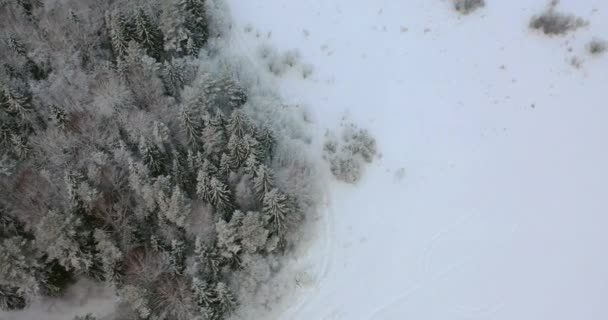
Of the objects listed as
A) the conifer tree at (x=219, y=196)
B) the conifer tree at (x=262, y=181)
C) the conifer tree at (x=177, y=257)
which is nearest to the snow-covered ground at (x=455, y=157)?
the conifer tree at (x=262, y=181)

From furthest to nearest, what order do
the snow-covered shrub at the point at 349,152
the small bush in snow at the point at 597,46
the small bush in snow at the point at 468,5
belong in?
the small bush in snow at the point at 468,5 → the small bush in snow at the point at 597,46 → the snow-covered shrub at the point at 349,152

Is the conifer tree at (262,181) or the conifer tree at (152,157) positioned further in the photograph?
the conifer tree at (152,157)

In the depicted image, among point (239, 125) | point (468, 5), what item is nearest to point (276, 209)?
point (239, 125)

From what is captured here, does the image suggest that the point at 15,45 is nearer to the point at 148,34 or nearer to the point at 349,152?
the point at 148,34

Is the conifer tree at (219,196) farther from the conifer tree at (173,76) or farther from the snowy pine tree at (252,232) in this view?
the conifer tree at (173,76)

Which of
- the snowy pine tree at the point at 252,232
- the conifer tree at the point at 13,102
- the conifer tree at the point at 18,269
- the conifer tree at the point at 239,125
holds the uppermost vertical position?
the conifer tree at the point at 239,125

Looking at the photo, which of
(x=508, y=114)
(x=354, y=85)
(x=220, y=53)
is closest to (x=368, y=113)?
(x=354, y=85)

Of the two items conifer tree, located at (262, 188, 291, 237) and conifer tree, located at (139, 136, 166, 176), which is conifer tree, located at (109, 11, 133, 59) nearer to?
conifer tree, located at (139, 136, 166, 176)

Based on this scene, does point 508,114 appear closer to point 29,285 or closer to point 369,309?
point 369,309
